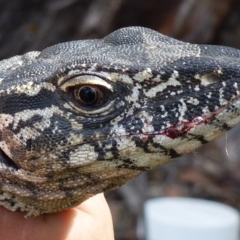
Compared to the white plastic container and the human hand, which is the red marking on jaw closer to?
the human hand

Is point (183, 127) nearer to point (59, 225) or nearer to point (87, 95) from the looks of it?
point (87, 95)

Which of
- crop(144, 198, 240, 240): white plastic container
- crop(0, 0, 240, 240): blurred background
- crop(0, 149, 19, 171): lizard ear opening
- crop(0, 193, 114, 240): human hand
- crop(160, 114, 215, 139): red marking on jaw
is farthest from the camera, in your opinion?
crop(0, 0, 240, 240): blurred background

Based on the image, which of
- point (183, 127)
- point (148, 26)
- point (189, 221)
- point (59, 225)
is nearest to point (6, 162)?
point (59, 225)

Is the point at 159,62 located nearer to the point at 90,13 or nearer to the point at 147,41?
the point at 147,41

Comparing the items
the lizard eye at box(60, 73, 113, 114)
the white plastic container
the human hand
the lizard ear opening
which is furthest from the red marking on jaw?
the white plastic container

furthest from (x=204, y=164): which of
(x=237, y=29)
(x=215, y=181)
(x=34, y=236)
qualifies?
(x=34, y=236)

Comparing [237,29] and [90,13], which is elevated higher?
[237,29]
